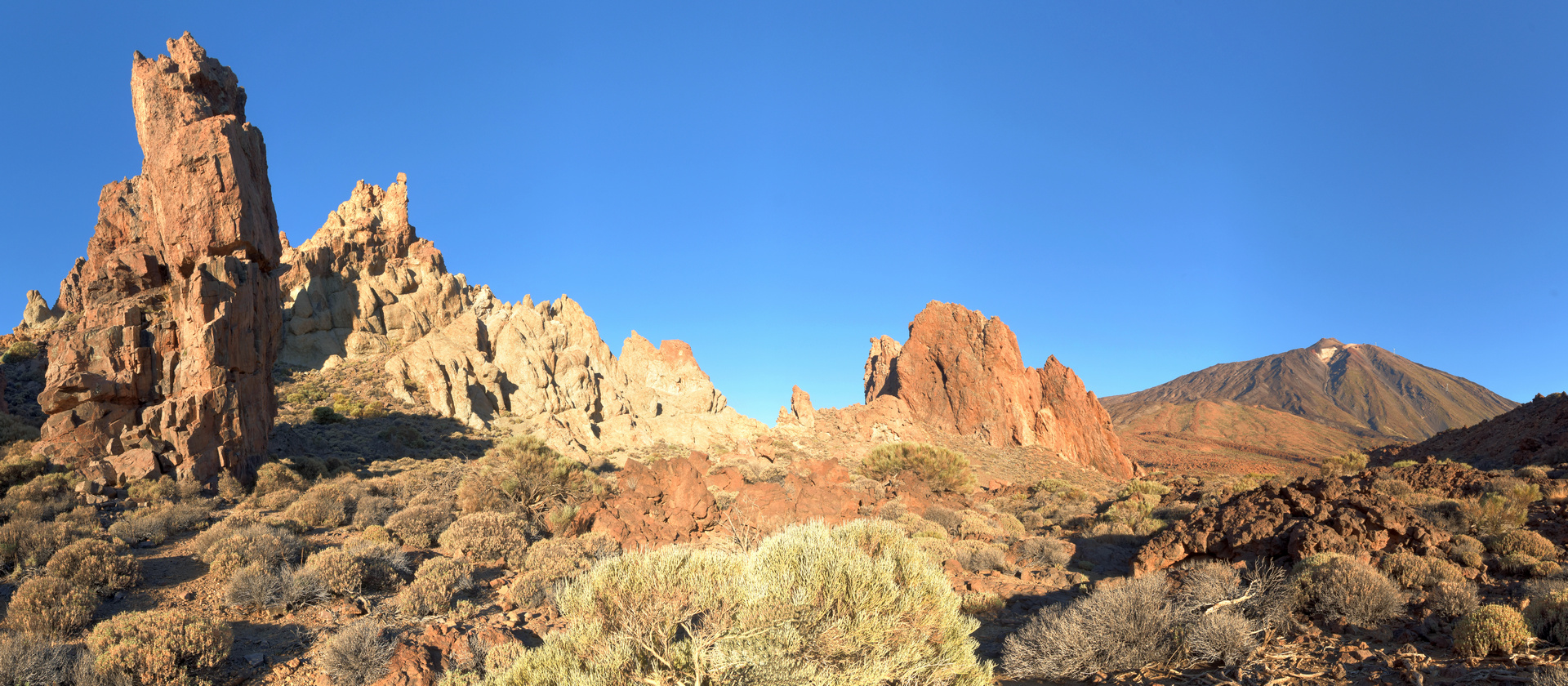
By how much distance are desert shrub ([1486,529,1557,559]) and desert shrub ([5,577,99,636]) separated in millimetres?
17501

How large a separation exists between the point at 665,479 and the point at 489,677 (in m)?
9.17

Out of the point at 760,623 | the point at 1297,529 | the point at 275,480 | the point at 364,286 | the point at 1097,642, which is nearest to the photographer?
the point at 760,623

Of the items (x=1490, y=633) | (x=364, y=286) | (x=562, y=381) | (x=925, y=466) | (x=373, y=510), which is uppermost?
(x=364, y=286)

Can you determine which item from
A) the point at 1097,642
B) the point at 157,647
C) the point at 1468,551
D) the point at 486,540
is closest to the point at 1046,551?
the point at 1468,551

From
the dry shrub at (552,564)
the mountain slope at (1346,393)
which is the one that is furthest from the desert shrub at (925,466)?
the mountain slope at (1346,393)

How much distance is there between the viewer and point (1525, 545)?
8586mm

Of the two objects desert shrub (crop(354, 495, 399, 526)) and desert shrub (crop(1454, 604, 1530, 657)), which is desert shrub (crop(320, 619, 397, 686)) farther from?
desert shrub (crop(1454, 604, 1530, 657))

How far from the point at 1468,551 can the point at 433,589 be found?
13557 mm

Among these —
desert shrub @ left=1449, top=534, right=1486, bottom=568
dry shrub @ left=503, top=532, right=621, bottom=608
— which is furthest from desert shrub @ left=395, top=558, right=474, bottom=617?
desert shrub @ left=1449, top=534, right=1486, bottom=568

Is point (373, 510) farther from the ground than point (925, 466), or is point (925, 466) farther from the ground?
point (373, 510)

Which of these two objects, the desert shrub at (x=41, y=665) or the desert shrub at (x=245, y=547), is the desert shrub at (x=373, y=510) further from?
the desert shrub at (x=41, y=665)

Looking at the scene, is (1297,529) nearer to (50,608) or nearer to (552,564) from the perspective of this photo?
(552,564)

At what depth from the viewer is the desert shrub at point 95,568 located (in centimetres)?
805

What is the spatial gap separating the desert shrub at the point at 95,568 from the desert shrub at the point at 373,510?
13.6ft
